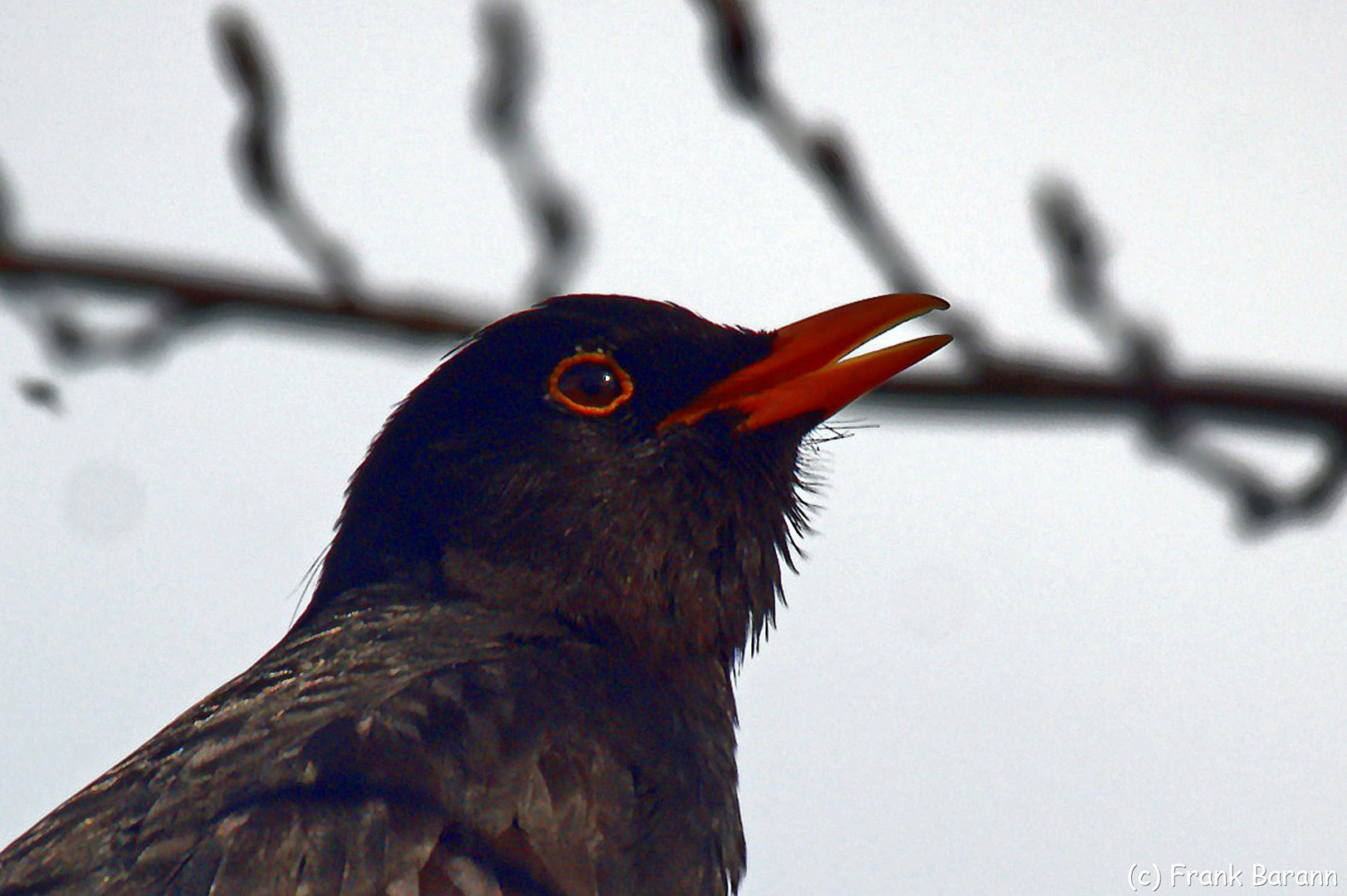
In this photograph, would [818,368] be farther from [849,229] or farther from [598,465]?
[849,229]

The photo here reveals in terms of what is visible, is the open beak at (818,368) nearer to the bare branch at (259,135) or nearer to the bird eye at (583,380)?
the bird eye at (583,380)

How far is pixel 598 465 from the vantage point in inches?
185

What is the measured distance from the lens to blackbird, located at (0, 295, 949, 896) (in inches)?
139

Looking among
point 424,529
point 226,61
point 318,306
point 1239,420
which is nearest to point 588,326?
point 424,529

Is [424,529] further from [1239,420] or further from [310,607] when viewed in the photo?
[1239,420]

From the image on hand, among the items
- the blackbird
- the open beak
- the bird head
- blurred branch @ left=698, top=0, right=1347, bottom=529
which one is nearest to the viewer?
blurred branch @ left=698, top=0, right=1347, bottom=529

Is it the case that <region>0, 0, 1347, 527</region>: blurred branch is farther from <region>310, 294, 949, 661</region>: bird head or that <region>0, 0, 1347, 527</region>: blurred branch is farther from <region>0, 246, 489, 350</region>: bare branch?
<region>310, 294, 949, 661</region>: bird head

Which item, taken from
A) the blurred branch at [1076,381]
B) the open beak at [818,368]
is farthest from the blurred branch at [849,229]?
the open beak at [818,368]

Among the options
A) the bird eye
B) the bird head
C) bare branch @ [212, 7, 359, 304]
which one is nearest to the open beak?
the bird head

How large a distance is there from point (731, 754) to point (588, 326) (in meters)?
1.43

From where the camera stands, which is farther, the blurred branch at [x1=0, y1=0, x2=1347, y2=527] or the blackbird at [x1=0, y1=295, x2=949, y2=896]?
the blackbird at [x1=0, y1=295, x2=949, y2=896]

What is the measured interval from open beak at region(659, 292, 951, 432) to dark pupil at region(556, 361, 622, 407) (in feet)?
0.73

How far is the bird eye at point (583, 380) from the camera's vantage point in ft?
15.4

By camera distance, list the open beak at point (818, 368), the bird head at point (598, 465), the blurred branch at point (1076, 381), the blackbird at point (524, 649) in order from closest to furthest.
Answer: the blurred branch at point (1076, 381) → the blackbird at point (524, 649) → the open beak at point (818, 368) → the bird head at point (598, 465)
